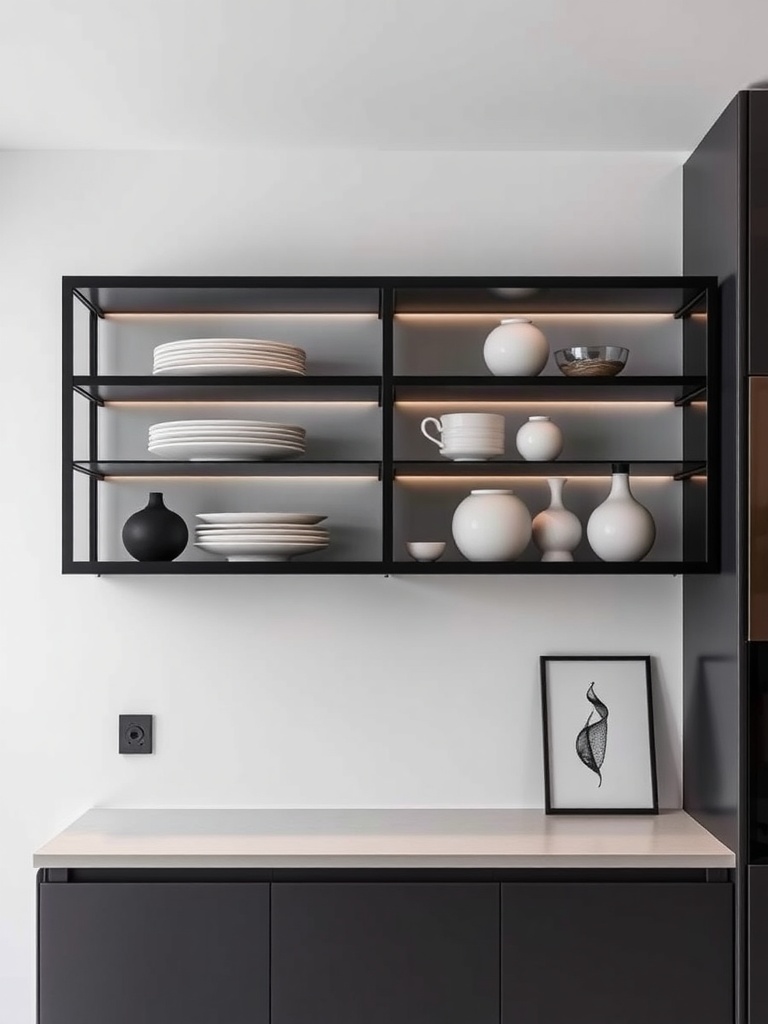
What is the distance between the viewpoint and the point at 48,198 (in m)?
2.82

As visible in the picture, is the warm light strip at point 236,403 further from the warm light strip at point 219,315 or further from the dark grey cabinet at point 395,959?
the dark grey cabinet at point 395,959

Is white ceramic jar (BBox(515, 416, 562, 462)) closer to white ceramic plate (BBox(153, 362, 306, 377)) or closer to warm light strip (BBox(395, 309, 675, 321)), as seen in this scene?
warm light strip (BBox(395, 309, 675, 321))

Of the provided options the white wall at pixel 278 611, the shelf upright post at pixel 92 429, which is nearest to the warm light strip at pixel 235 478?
the shelf upright post at pixel 92 429

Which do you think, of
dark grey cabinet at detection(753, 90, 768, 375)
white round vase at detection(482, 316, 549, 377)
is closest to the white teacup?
white round vase at detection(482, 316, 549, 377)

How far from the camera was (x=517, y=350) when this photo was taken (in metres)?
2.59

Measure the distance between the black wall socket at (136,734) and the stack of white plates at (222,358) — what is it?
90 cm

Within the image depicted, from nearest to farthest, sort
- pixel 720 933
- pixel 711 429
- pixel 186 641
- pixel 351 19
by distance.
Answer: pixel 351 19, pixel 720 933, pixel 711 429, pixel 186 641

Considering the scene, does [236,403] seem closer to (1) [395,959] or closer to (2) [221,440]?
(2) [221,440]

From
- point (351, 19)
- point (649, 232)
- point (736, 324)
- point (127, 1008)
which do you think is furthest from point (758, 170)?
point (127, 1008)

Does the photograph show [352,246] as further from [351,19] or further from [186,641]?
[186,641]

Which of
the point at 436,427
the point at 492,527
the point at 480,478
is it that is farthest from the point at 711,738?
the point at 436,427

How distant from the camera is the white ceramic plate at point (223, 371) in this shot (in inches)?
99.7

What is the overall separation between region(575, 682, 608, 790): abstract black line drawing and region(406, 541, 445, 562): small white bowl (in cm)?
58

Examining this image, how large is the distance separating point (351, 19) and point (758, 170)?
93cm
